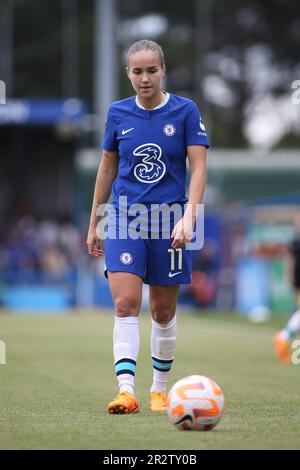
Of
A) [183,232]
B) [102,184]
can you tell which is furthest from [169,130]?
[183,232]

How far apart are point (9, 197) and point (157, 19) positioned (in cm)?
1352

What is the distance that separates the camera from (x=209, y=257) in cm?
2666

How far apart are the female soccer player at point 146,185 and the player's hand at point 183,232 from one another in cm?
13

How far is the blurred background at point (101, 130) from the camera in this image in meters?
26.4

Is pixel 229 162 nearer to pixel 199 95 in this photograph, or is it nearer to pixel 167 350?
pixel 199 95

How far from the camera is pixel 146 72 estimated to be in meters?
7.36

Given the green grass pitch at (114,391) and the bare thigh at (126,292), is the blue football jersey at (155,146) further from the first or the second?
the green grass pitch at (114,391)

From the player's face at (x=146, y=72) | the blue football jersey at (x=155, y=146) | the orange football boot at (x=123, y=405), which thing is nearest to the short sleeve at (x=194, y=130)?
the blue football jersey at (x=155, y=146)

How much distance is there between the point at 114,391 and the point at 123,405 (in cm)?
185

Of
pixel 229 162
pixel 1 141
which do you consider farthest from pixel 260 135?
pixel 1 141

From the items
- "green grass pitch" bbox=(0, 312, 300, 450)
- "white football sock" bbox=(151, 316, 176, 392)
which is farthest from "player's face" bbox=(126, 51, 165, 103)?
"green grass pitch" bbox=(0, 312, 300, 450)

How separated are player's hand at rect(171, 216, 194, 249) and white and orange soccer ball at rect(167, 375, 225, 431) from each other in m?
1.02

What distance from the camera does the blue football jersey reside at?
745 centimetres

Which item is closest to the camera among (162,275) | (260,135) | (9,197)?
(162,275)
